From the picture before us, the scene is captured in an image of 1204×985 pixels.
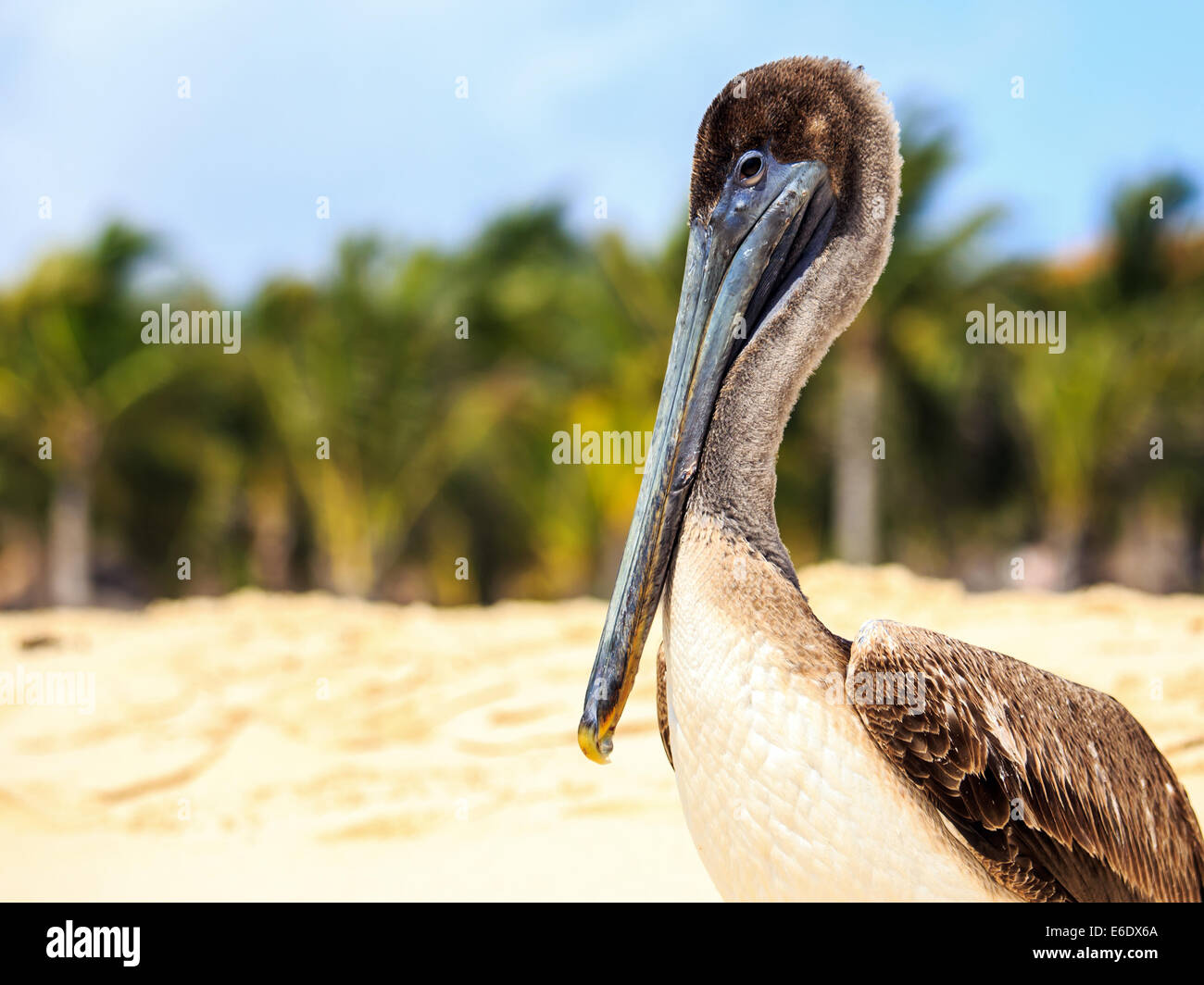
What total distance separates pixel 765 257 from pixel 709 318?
0.23 meters

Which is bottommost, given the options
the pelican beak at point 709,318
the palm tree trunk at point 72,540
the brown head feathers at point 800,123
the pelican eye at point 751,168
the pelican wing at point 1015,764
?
the palm tree trunk at point 72,540

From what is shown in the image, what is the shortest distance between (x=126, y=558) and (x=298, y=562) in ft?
10.8

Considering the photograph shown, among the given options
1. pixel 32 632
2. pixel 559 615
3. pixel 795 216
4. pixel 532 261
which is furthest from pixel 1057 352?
pixel 795 216

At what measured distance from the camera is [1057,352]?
675 inches

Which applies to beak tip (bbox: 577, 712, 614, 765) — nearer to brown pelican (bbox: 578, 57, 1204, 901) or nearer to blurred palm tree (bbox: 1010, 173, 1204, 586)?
brown pelican (bbox: 578, 57, 1204, 901)

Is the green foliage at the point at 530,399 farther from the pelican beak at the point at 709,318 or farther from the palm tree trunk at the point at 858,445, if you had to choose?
the pelican beak at the point at 709,318

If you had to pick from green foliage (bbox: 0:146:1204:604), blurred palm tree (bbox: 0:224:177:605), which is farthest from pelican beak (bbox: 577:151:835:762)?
blurred palm tree (bbox: 0:224:177:605)

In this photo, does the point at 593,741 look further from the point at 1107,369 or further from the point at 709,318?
the point at 1107,369

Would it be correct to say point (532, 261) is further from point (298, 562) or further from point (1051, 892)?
point (1051, 892)

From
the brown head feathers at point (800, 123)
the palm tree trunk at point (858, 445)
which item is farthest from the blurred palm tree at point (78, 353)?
the brown head feathers at point (800, 123)

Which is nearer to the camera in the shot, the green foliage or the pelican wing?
the pelican wing

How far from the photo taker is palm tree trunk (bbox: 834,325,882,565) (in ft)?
55.1

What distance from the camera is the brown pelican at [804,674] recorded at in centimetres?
282

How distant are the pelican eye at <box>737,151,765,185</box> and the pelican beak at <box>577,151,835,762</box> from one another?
0.01 metres
